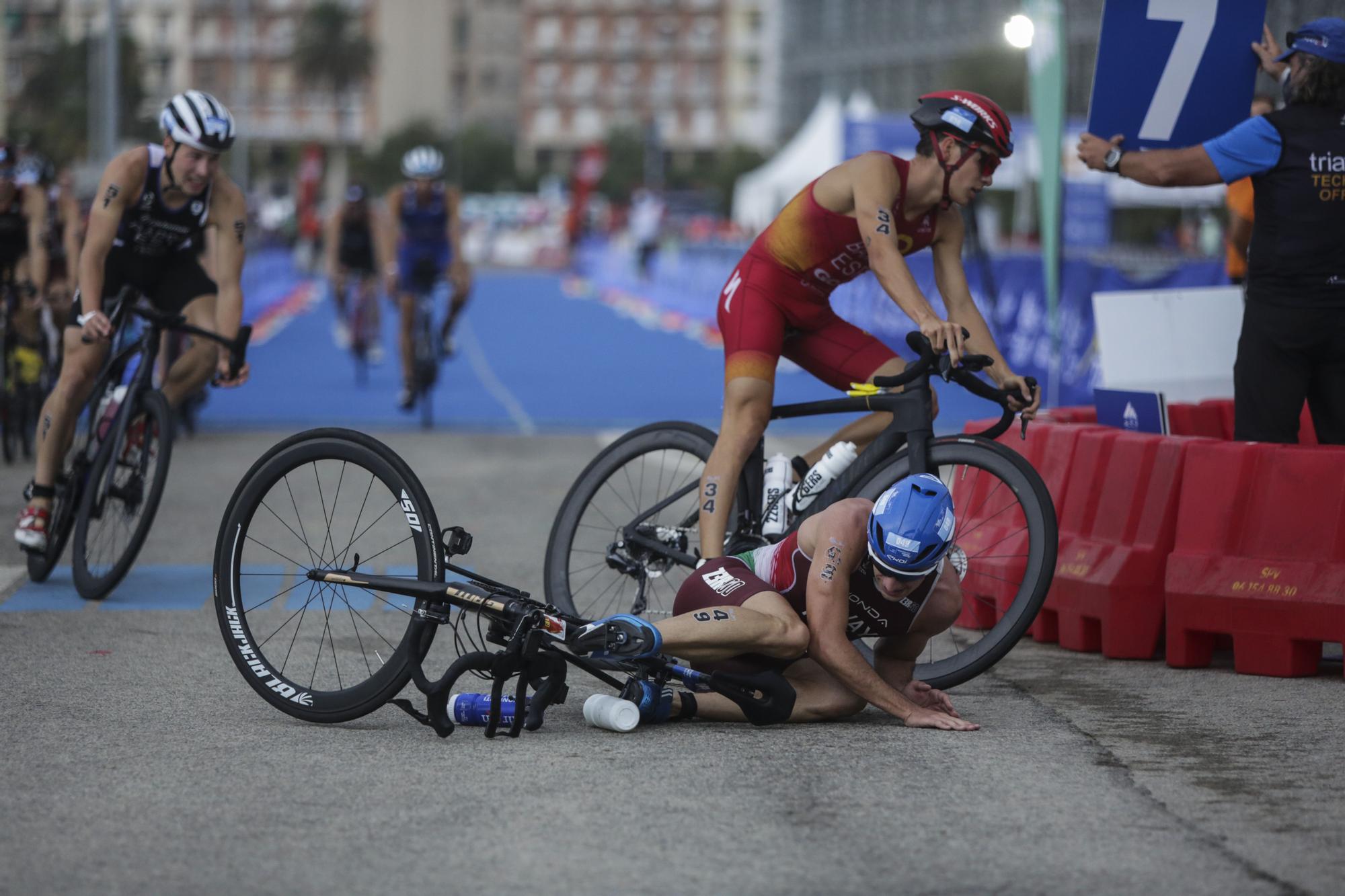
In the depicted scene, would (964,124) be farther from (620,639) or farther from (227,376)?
(227,376)

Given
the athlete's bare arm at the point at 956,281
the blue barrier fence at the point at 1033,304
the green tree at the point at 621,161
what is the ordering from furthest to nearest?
the green tree at the point at 621,161 → the blue barrier fence at the point at 1033,304 → the athlete's bare arm at the point at 956,281

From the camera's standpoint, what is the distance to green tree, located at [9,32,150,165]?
4669 centimetres

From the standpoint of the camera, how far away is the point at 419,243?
52.3ft

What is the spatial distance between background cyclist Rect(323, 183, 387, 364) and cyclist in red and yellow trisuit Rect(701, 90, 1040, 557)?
1309cm

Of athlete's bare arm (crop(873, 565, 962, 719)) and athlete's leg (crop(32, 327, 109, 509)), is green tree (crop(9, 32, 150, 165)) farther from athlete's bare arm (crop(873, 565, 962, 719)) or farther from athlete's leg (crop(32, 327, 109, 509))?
athlete's bare arm (crop(873, 565, 962, 719))

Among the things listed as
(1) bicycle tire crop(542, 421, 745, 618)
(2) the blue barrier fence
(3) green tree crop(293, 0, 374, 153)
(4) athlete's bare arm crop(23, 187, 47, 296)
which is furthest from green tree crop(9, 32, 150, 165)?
(3) green tree crop(293, 0, 374, 153)

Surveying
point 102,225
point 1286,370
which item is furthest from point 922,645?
point 102,225

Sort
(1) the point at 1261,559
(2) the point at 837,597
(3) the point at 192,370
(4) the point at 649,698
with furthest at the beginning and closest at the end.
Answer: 1. (3) the point at 192,370
2. (1) the point at 1261,559
3. (4) the point at 649,698
4. (2) the point at 837,597

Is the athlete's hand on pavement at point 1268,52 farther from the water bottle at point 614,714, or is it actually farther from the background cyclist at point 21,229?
the background cyclist at point 21,229

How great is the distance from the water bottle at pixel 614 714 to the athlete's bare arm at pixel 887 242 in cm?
159

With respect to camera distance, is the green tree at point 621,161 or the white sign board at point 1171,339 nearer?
the white sign board at point 1171,339

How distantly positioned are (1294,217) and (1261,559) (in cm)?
133

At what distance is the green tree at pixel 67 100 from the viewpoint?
46.7 metres

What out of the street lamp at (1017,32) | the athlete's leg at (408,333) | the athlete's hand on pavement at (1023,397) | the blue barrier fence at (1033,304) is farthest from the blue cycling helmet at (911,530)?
the athlete's leg at (408,333)
